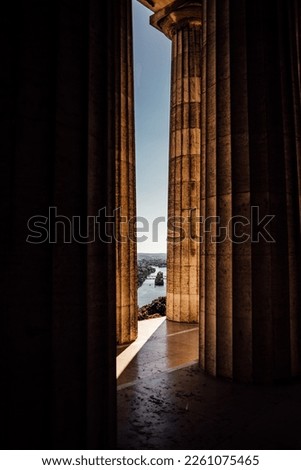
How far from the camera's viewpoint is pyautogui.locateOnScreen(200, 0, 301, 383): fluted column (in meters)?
8.48

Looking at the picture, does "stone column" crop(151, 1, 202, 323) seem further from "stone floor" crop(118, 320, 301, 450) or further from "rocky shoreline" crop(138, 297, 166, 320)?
"stone floor" crop(118, 320, 301, 450)

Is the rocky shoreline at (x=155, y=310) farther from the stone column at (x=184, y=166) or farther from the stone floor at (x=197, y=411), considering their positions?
the stone floor at (x=197, y=411)

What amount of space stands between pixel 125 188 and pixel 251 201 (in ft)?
18.4

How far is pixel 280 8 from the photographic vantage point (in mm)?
9414

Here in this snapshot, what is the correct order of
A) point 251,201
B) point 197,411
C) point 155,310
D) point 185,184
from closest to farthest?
point 197,411 → point 251,201 → point 185,184 → point 155,310

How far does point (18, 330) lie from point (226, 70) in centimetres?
844

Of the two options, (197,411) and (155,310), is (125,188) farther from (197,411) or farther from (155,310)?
(155,310)

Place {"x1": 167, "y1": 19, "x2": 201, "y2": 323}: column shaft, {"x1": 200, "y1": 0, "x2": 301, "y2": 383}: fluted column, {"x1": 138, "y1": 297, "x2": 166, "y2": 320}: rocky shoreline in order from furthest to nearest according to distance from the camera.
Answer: {"x1": 138, "y1": 297, "x2": 166, "y2": 320}: rocky shoreline → {"x1": 167, "y1": 19, "x2": 201, "y2": 323}: column shaft → {"x1": 200, "y1": 0, "x2": 301, "y2": 383}: fluted column

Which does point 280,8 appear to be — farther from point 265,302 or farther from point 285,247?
point 265,302

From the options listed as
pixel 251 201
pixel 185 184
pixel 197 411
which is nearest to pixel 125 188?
pixel 251 201

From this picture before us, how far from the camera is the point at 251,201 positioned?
863 cm

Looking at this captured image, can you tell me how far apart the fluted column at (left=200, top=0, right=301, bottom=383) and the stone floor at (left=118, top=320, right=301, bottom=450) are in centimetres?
69

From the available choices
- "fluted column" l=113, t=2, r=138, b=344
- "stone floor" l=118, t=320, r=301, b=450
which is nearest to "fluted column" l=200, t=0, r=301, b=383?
"stone floor" l=118, t=320, r=301, b=450

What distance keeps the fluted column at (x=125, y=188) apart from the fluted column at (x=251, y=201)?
396cm
